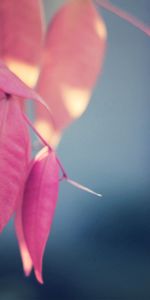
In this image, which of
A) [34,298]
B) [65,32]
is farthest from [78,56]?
[34,298]

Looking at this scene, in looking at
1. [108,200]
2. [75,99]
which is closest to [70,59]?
[75,99]

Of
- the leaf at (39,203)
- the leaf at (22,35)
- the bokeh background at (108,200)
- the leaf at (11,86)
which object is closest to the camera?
the leaf at (11,86)

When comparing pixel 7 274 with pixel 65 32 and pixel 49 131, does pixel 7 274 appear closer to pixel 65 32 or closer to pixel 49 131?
pixel 49 131

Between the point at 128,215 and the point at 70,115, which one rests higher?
the point at 70,115

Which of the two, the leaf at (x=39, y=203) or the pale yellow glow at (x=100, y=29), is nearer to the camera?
the leaf at (x=39, y=203)

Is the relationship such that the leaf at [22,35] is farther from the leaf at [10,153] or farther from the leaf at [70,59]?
the leaf at [10,153]

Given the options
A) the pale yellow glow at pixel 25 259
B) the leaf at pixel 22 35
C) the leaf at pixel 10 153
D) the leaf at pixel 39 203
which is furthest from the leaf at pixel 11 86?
the pale yellow glow at pixel 25 259
